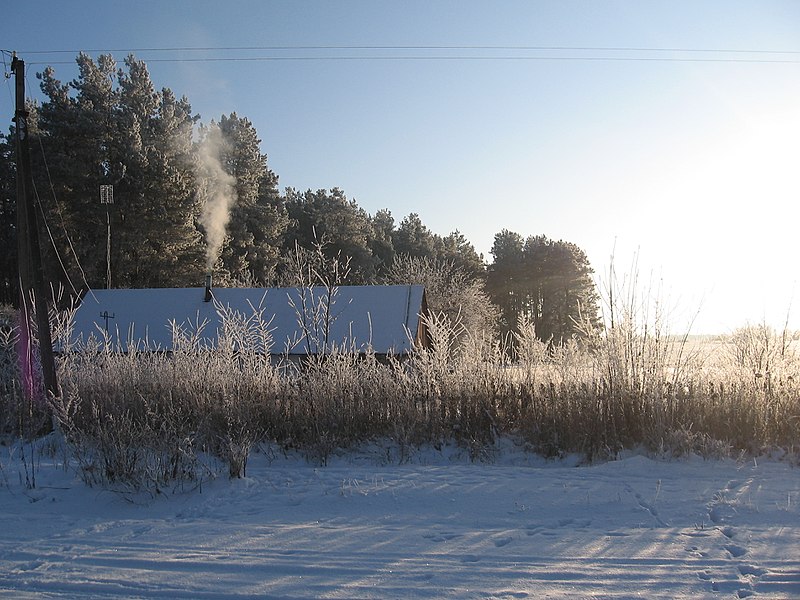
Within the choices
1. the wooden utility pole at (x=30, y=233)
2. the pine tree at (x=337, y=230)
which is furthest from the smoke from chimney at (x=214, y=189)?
the wooden utility pole at (x=30, y=233)

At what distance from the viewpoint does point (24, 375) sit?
973 cm

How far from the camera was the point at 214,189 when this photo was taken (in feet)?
124

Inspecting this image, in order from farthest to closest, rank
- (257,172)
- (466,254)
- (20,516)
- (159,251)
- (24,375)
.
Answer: (466,254) → (257,172) → (159,251) → (24,375) → (20,516)

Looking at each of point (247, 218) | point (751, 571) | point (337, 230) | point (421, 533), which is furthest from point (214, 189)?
point (751, 571)

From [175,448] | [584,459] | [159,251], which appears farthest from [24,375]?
[159,251]

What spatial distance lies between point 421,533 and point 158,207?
32450 mm

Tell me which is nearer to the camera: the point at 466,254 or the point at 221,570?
the point at 221,570

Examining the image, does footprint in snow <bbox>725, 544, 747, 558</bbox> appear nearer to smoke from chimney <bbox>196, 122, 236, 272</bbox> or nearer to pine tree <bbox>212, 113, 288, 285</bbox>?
smoke from chimney <bbox>196, 122, 236, 272</bbox>

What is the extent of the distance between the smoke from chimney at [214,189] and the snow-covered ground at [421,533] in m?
29.1

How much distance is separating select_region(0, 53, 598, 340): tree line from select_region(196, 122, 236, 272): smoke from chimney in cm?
9

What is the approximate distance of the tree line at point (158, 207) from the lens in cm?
3206

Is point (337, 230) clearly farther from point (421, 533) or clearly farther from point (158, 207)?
point (421, 533)

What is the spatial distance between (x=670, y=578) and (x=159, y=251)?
3376 centimetres

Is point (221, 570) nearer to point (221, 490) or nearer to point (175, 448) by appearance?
point (221, 490)
